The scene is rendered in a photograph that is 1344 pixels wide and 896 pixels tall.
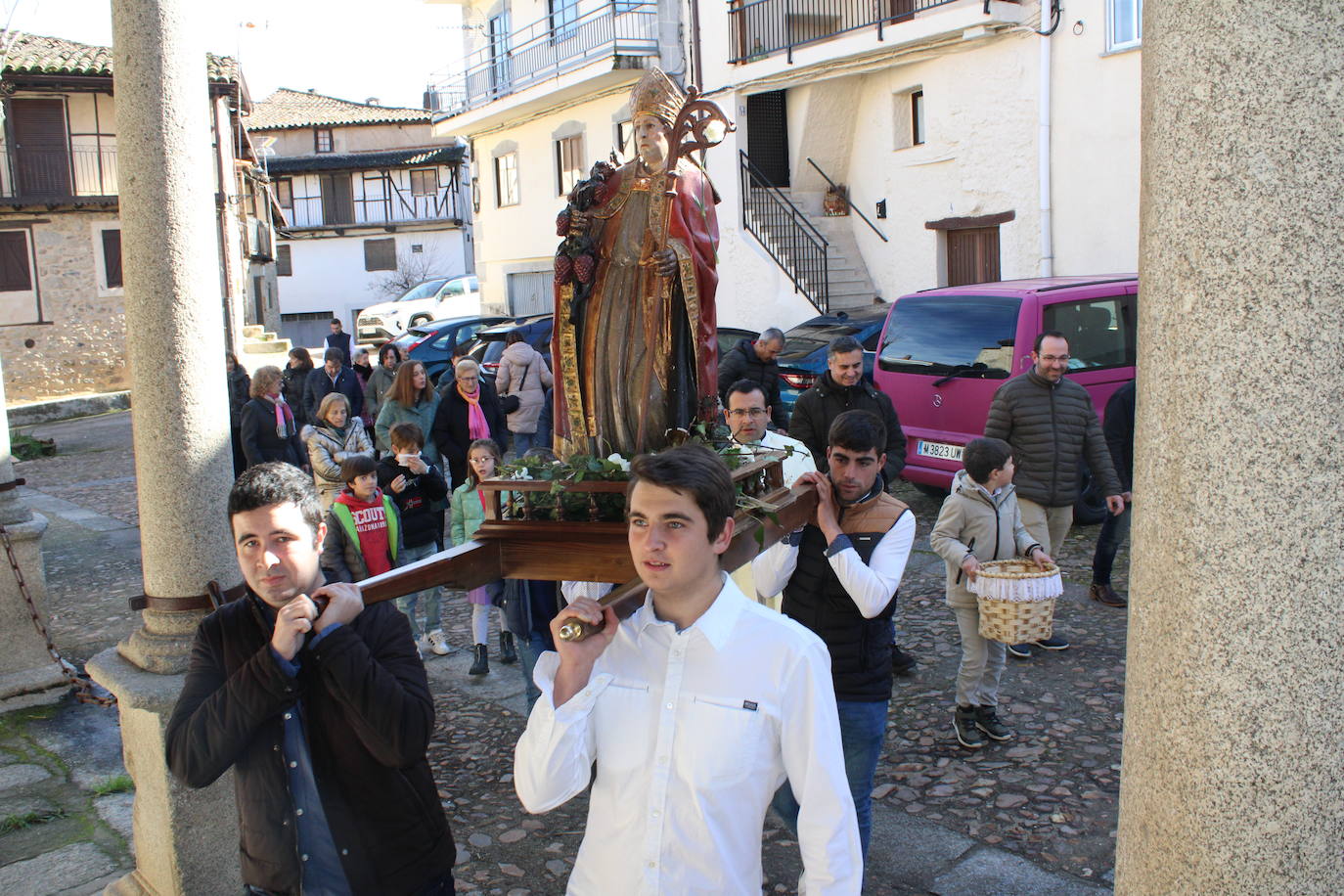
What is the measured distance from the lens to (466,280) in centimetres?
3447

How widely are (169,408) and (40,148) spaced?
2844 centimetres

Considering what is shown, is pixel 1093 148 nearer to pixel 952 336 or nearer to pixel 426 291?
pixel 952 336

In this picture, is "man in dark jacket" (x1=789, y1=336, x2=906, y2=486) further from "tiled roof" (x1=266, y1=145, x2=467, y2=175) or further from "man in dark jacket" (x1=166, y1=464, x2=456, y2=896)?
"tiled roof" (x1=266, y1=145, x2=467, y2=175)

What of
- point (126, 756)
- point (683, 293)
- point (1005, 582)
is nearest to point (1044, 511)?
point (1005, 582)

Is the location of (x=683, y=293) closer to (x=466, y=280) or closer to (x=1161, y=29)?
(x=1161, y=29)

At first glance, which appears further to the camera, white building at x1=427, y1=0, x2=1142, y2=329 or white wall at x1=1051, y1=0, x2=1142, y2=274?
white building at x1=427, y1=0, x2=1142, y2=329

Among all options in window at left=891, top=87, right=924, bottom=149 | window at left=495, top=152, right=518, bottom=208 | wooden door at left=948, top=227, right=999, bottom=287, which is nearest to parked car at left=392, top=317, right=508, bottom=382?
window at left=891, top=87, right=924, bottom=149

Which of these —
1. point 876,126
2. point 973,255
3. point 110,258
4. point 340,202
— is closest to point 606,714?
point 973,255

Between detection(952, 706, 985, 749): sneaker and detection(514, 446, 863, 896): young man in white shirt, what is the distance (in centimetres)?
334

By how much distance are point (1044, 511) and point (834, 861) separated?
17.7 ft

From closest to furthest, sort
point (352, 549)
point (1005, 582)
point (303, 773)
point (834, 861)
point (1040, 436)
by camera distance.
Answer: point (834, 861) → point (303, 773) → point (1005, 582) → point (352, 549) → point (1040, 436)

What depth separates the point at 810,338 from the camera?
12.9 meters

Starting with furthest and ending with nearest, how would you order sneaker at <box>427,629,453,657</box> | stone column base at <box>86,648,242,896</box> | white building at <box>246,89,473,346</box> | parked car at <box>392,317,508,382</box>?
white building at <box>246,89,473,346</box> → parked car at <box>392,317,508,382</box> → sneaker at <box>427,629,453,657</box> → stone column base at <box>86,648,242,896</box>

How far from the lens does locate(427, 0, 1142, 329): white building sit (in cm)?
1499
